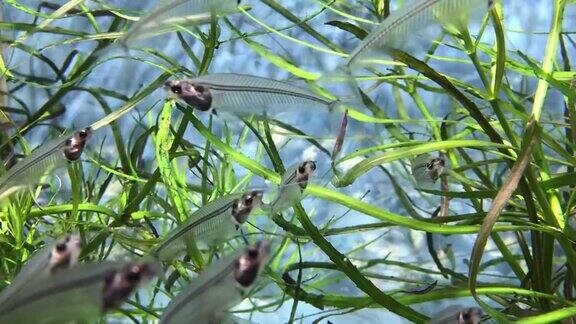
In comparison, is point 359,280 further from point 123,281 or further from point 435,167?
point 123,281

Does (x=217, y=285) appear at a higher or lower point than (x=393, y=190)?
lower

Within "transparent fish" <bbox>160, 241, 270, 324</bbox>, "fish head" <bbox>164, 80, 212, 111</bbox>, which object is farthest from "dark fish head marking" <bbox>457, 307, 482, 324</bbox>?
"fish head" <bbox>164, 80, 212, 111</bbox>

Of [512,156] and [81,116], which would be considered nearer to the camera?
[512,156]

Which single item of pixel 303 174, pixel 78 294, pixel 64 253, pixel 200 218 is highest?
pixel 303 174

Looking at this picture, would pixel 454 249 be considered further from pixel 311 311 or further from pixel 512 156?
pixel 512 156

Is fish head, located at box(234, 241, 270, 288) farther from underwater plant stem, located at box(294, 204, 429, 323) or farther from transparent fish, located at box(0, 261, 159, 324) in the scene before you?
underwater plant stem, located at box(294, 204, 429, 323)

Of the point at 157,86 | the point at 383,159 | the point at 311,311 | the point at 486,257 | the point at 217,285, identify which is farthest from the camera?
the point at 486,257

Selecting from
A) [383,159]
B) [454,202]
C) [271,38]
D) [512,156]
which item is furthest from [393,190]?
[383,159]

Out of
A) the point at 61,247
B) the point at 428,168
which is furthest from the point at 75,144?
the point at 428,168
